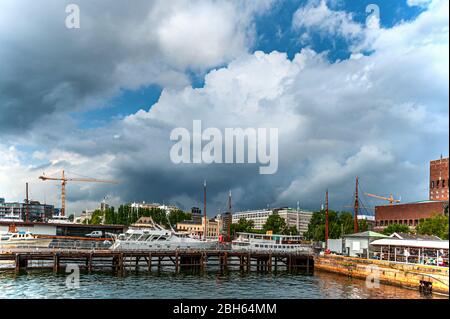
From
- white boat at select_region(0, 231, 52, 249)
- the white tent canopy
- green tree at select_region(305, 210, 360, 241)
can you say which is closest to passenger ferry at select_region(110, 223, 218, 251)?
white boat at select_region(0, 231, 52, 249)

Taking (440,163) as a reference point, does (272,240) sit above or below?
below

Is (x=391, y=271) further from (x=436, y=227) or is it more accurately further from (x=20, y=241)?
(x=20, y=241)

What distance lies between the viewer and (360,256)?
7669cm

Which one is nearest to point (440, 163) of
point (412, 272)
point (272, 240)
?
point (272, 240)

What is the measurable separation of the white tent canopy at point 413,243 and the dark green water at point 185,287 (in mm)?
8664

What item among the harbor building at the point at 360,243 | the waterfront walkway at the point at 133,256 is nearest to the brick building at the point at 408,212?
the harbor building at the point at 360,243

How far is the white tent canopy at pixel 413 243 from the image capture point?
60531mm

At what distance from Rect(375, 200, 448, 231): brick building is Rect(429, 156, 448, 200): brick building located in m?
26.0

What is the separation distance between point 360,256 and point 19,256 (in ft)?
187

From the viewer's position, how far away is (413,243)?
65375 millimetres

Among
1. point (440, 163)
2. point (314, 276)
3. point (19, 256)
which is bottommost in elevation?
point (314, 276)
